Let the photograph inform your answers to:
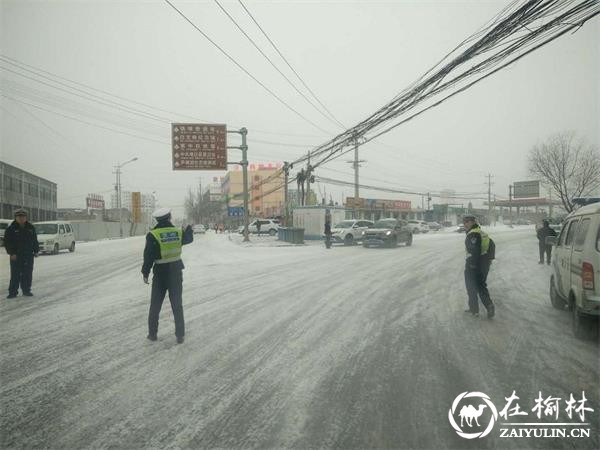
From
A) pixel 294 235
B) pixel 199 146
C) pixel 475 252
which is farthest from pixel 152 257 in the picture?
pixel 294 235

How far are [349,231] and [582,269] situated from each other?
72.9ft

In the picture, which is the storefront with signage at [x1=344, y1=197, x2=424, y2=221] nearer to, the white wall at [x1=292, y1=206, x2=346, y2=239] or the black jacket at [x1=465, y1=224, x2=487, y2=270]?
the white wall at [x1=292, y1=206, x2=346, y2=239]

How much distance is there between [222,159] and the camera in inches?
998

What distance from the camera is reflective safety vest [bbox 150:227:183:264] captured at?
540 cm

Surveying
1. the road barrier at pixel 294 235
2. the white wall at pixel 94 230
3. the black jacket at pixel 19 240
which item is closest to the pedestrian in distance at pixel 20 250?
the black jacket at pixel 19 240

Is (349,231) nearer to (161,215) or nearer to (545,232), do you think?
(545,232)

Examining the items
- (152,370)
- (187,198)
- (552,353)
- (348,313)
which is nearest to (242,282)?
(348,313)

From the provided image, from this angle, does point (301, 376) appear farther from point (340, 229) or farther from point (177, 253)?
point (340, 229)

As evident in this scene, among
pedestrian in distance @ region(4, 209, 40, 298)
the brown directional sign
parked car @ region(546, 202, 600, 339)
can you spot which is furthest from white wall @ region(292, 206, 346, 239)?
parked car @ region(546, 202, 600, 339)

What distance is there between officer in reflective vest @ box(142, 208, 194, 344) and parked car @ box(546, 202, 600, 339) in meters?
5.04

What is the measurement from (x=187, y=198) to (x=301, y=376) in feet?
374

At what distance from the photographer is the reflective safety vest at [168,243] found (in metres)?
5.40

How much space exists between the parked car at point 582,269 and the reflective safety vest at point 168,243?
5128 millimetres

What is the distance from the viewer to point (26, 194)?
2046 inches
